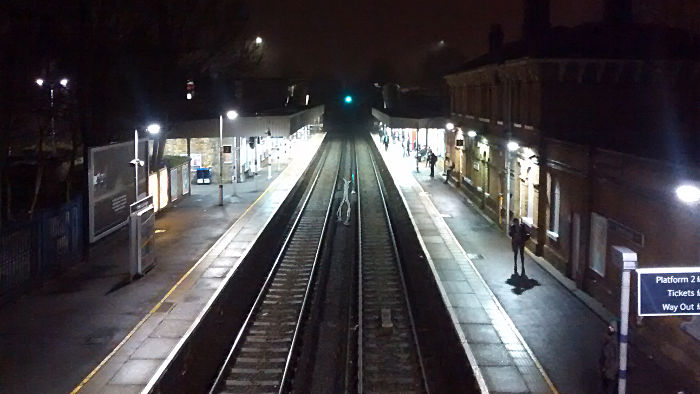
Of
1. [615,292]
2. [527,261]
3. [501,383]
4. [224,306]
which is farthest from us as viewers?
[527,261]

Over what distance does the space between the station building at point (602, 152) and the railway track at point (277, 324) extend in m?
6.65

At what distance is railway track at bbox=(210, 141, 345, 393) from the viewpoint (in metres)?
13.1

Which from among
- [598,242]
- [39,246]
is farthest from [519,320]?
[39,246]

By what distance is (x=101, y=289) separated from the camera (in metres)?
18.7

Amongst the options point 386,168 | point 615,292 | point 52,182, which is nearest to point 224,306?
point 615,292

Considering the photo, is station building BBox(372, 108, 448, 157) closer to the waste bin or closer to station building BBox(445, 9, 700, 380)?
station building BBox(445, 9, 700, 380)

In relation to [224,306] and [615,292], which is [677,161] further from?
[224,306]

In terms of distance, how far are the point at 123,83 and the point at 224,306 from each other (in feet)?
38.6


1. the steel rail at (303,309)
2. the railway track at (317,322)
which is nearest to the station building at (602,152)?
the railway track at (317,322)

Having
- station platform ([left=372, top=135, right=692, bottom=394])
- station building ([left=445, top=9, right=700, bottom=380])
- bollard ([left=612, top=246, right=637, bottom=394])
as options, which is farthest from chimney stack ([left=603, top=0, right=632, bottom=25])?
bollard ([left=612, top=246, right=637, bottom=394])

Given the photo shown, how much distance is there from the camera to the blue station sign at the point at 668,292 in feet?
31.3

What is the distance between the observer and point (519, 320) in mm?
16078

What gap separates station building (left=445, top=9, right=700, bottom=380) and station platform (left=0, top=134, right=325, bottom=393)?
9387 millimetres

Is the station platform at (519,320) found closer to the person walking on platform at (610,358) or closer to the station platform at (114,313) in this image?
the person walking on platform at (610,358)
